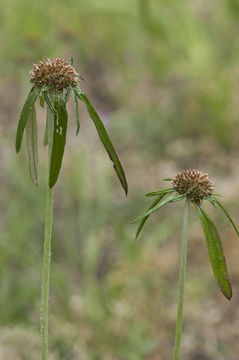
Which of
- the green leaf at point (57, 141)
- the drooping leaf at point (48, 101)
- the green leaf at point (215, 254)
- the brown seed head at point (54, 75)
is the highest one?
the brown seed head at point (54, 75)

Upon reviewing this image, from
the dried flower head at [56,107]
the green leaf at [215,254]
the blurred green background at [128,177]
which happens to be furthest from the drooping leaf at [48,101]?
the green leaf at [215,254]

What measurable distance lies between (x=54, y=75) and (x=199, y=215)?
0.26 m

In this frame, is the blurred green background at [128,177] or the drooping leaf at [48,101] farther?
the blurred green background at [128,177]

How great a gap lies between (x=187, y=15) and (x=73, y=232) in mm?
1654

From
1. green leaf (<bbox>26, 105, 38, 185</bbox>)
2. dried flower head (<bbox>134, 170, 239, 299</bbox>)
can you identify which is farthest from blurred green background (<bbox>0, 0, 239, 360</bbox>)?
dried flower head (<bbox>134, 170, 239, 299</bbox>)

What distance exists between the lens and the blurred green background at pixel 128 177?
1.84 metres

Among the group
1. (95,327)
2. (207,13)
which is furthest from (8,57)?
(95,327)

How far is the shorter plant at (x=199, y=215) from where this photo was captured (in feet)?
2.75

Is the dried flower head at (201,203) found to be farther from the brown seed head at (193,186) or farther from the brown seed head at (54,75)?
the brown seed head at (54,75)

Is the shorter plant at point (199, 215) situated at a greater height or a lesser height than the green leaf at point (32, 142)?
lesser

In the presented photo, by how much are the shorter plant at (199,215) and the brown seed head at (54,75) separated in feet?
0.60

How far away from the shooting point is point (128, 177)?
2.80 m

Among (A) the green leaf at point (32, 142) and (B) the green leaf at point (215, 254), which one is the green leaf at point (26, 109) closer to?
(A) the green leaf at point (32, 142)

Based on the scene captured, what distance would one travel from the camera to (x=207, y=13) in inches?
175
